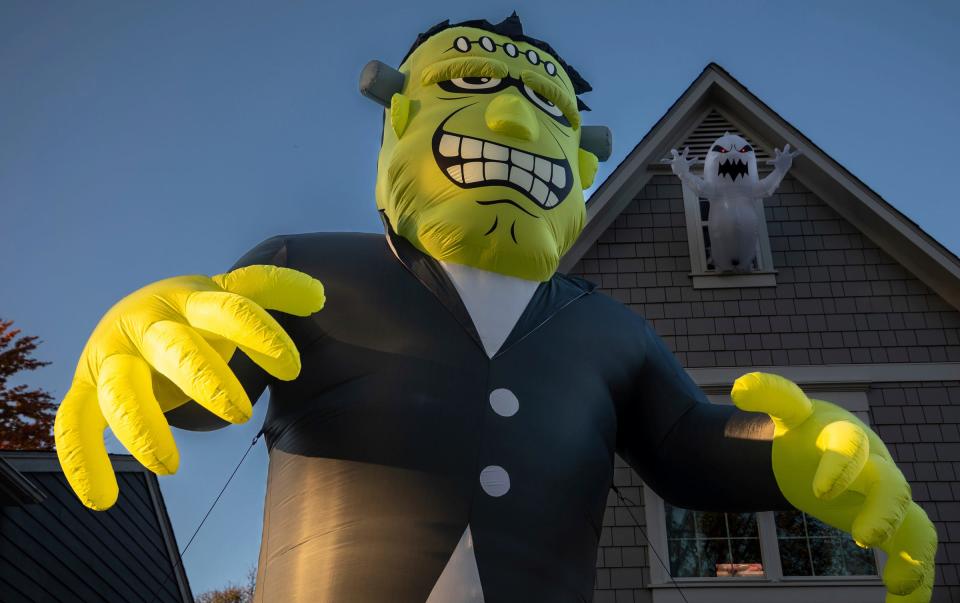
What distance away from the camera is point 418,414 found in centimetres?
365

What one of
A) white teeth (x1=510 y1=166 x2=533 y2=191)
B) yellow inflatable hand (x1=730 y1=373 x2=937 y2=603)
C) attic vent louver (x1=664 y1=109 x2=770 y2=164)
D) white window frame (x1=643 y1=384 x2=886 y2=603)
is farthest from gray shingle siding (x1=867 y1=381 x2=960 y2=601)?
Result: white teeth (x1=510 y1=166 x2=533 y2=191)

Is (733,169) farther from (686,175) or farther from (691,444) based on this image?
(691,444)

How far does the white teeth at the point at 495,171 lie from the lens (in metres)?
4.01

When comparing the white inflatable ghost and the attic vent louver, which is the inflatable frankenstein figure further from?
the attic vent louver

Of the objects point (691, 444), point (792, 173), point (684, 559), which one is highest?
point (792, 173)

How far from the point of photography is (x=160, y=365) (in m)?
2.95

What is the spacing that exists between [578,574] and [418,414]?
0.82 metres

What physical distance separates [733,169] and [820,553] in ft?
9.21

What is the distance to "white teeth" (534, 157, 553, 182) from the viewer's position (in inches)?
163

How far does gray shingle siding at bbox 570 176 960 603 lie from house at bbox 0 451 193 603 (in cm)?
391

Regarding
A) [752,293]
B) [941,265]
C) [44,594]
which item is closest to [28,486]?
[44,594]

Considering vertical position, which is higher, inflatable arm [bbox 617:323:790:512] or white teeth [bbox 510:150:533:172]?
white teeth [bbox 510:150:533:172]

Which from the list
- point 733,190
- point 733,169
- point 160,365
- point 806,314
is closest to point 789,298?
point 806,314

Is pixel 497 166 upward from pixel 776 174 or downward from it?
downward
